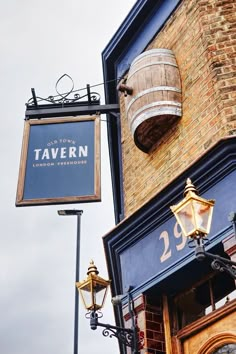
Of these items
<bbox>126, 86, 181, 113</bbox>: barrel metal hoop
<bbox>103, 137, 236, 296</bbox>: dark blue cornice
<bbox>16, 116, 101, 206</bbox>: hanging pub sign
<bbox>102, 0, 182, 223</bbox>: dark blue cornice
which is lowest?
<bbox>103, 137, 236, 296</bbox>: dark blue cornice

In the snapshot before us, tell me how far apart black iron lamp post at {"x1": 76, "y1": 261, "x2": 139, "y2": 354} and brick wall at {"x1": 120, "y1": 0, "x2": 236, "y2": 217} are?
1.08 metres

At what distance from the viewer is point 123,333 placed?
20.2 feet

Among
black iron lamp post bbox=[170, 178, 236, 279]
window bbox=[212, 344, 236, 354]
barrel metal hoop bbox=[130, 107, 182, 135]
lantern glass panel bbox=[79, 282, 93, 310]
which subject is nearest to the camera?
black iron lamp post bbox=[170, 178, 236, 279]

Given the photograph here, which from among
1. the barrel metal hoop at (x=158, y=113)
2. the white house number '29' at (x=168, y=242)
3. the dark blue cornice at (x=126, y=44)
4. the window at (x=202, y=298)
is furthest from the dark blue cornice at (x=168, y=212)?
the dark blue cornice at (x=126, y=44)

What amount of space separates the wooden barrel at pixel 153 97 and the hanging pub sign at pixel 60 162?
63cm

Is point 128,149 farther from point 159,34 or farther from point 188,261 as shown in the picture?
point 188,261

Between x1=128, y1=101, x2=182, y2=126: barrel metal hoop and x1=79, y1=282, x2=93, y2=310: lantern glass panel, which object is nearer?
x1=79, y1=282, x2=93, y2=310: lantern glass panel

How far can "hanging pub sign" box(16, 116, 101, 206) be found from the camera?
7105 millimetres

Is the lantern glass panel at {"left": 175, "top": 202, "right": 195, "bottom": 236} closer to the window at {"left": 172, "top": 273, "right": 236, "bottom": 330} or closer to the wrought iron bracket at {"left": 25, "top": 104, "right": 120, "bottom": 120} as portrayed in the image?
the window at {"left": 172, "top": 273, "right": 236, "bottom": 330}

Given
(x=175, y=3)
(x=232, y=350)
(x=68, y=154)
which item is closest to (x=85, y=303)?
(x=232, y=350)

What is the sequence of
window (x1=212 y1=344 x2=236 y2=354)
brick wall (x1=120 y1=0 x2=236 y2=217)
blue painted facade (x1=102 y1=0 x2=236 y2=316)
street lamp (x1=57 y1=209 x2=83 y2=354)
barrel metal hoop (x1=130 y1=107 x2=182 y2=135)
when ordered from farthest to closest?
street lamp (x1=57 y1=209 x2=83 y2=354) < barrel metal hoop (x1=130 y1=107 x2=182 y2=135) < brick wall (x1=120 y1=0 x2=236 y2=217) < blue painted facade (x1=102 y1=0 x2=236 y2=316) < window (x1=212 y1=344 x2=236 y2=354)

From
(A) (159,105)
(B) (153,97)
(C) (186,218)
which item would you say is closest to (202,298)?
(C) (186,218)

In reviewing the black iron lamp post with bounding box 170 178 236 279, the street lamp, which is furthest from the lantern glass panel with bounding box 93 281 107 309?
the street lamp

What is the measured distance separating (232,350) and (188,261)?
933mm
